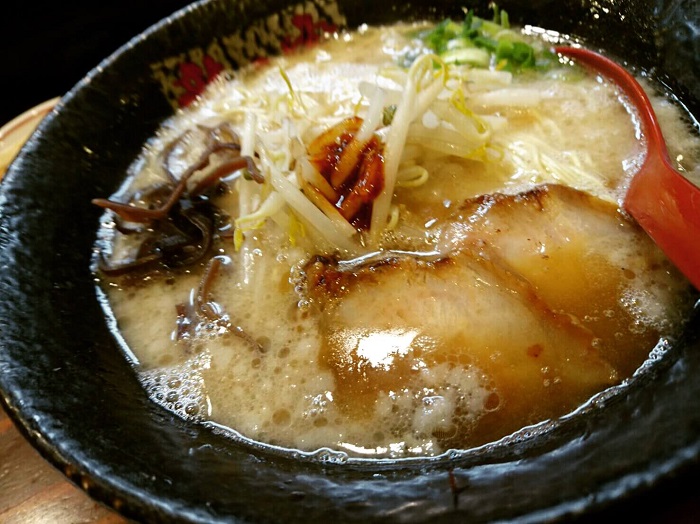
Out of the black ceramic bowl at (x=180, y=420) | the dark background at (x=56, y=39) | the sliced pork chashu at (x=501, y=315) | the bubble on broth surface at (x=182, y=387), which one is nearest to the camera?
the black ceramic bowl at (x=180, y=420)

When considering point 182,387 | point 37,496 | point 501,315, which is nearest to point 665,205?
point 501,315

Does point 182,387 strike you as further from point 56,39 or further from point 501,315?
point 56,39

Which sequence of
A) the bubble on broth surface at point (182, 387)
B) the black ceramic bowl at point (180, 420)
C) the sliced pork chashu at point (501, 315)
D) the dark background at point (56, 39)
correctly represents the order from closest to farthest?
the black ceramic bowl at point (180, 420) < the sliced pork chashu at point (501, 315) < the bubble on broth surface at point (182, 387) < the dark background at point (56, 39)

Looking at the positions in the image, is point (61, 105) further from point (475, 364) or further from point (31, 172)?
point (475, 364)

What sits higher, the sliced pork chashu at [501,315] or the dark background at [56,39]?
the dark background at [56,39]

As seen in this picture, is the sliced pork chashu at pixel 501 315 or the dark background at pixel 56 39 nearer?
the sliced pork chashu at pixel 501 315

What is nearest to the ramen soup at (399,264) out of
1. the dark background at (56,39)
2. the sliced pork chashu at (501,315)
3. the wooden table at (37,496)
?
the sliced pork chashu at (501,315)

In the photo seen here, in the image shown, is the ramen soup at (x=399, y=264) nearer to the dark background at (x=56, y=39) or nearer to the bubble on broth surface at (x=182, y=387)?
the bubble on broth surface at (x=182, y=387)
